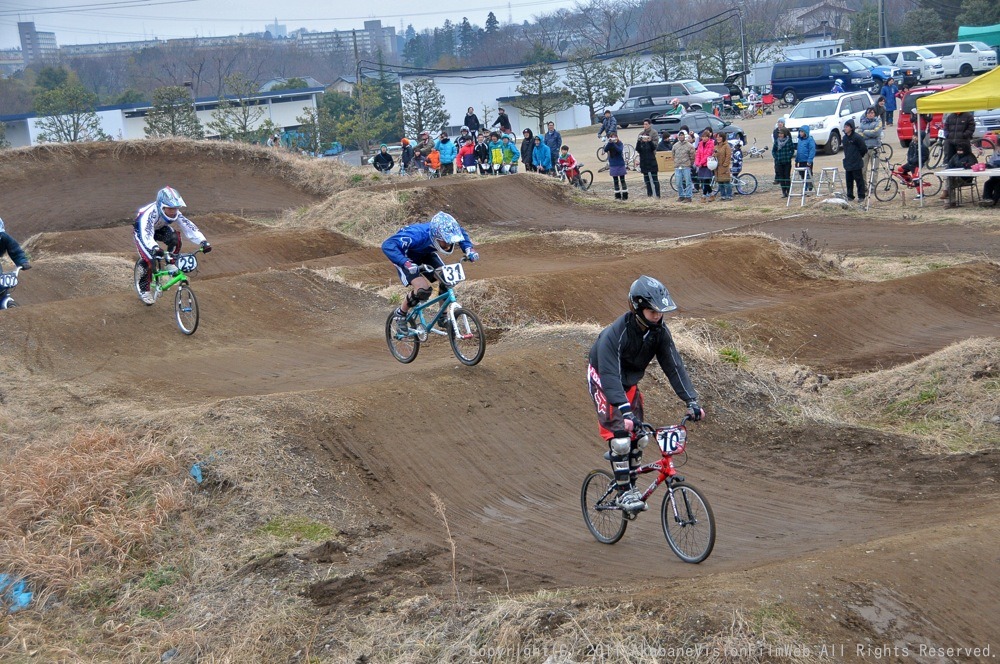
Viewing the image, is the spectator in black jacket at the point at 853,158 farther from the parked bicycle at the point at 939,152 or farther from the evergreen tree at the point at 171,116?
the evergreen tree at the point at 171,116

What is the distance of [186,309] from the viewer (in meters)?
13.9

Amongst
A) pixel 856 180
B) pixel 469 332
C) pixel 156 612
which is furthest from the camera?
pixel 856 180

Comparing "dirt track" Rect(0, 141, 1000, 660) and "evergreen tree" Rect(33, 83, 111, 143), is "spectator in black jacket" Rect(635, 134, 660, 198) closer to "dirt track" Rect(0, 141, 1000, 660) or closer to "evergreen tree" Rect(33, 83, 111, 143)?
"dirt track" Rect(0, 141, 1000, 660)

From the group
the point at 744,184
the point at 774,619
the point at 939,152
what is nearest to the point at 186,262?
the point at 774,619

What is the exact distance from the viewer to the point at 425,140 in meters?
35.5

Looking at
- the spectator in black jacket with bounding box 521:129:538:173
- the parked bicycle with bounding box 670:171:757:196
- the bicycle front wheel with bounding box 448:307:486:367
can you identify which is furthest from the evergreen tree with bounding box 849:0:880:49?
the bicycle front wheel with bounding box 448:307:486:367

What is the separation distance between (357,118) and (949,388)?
5326 cm

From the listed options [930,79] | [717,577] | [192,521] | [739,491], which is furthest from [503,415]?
[930,79]

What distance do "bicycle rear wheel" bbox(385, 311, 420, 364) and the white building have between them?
184ft

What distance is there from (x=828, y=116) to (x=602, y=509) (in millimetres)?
28293

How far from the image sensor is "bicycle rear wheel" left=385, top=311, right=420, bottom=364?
1139 cm

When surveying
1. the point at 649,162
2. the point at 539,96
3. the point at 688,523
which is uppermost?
the point at 539,96

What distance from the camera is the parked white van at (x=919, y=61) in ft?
171

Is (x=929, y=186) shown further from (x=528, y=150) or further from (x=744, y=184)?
(x=528, y=150)
